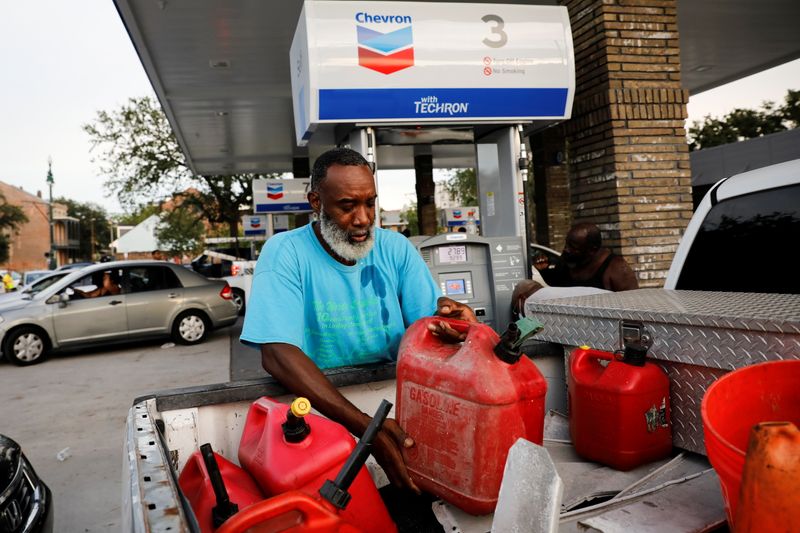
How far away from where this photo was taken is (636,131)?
596 cm

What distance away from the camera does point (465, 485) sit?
159 centimetres

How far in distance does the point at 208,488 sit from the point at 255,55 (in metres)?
9.96

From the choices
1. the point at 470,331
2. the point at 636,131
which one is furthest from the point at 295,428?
the point at 636,131

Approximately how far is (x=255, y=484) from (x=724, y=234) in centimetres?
230

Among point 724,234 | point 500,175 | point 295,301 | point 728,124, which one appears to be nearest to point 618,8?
point 500,175

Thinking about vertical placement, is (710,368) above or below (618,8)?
below

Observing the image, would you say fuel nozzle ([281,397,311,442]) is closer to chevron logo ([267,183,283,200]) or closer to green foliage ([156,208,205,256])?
chevron logo ([267,183,283,200])

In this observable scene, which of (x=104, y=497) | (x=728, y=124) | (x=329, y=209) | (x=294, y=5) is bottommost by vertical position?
(x=104, y=497)

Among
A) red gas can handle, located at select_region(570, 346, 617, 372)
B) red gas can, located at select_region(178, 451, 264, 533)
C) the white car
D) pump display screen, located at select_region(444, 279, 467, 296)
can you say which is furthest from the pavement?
the white car

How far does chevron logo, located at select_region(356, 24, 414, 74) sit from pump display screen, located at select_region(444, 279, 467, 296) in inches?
74.6

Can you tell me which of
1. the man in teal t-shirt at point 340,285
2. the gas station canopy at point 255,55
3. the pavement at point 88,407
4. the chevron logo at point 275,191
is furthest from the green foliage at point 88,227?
the man in teal t-shirt at point 340,285

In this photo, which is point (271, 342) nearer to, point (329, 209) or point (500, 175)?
point (329, 209)

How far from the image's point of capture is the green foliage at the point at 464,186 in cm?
3381

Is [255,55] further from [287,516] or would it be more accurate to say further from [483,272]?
[287,516]
